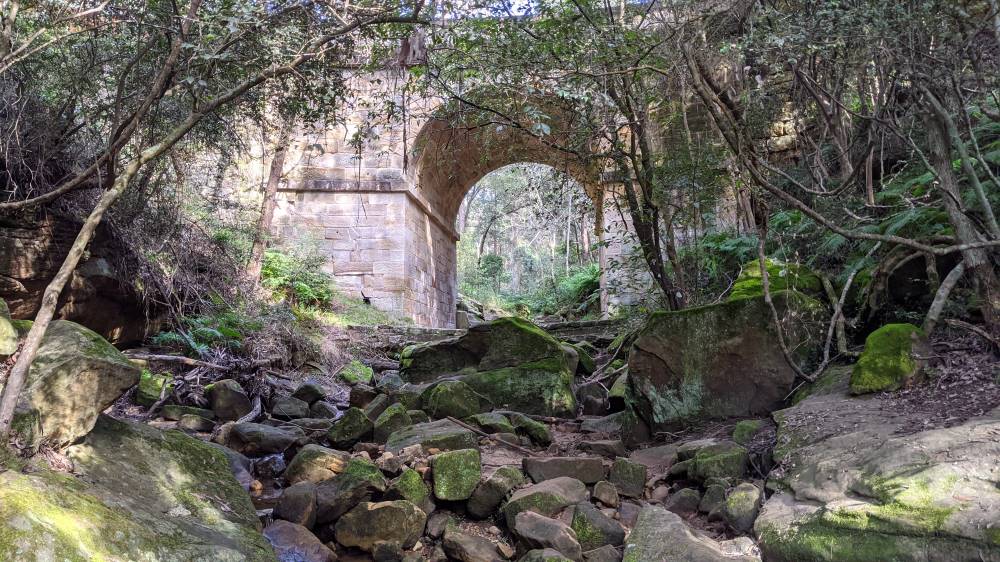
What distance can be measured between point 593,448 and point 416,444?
1468mm

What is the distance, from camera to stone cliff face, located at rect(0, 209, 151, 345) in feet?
19.4

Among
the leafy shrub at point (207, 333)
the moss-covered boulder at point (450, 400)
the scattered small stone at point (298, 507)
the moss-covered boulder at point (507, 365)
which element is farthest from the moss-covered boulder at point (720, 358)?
the leafy shrub at point (207, 333)

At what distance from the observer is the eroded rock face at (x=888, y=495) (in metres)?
2.62

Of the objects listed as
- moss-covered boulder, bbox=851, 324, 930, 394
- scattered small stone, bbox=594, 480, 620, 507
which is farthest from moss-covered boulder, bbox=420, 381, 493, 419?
moss-covered boulder, bbox=851, 324, 930, 394

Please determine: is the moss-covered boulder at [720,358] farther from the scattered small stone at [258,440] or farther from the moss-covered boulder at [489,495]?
the scattered small stone at [258,440]

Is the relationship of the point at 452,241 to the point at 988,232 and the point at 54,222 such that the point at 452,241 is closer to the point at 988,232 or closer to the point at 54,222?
the point at 54,222

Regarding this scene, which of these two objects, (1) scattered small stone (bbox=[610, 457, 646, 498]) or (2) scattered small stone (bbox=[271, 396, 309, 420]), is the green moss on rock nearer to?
(2) scattered small stone (bbox=[271, 396, 309, 420])

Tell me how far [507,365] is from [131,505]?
4682 mm

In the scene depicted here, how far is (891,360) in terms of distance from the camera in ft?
14.2

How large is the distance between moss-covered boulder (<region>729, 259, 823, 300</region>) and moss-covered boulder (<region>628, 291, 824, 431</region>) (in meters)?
0.29

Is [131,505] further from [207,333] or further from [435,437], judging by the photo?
[207,333]

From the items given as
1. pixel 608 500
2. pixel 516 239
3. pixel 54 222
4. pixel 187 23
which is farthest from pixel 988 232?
pixel 516 239

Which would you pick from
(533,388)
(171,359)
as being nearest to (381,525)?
(533,388)

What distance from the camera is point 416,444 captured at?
16.4 feet
